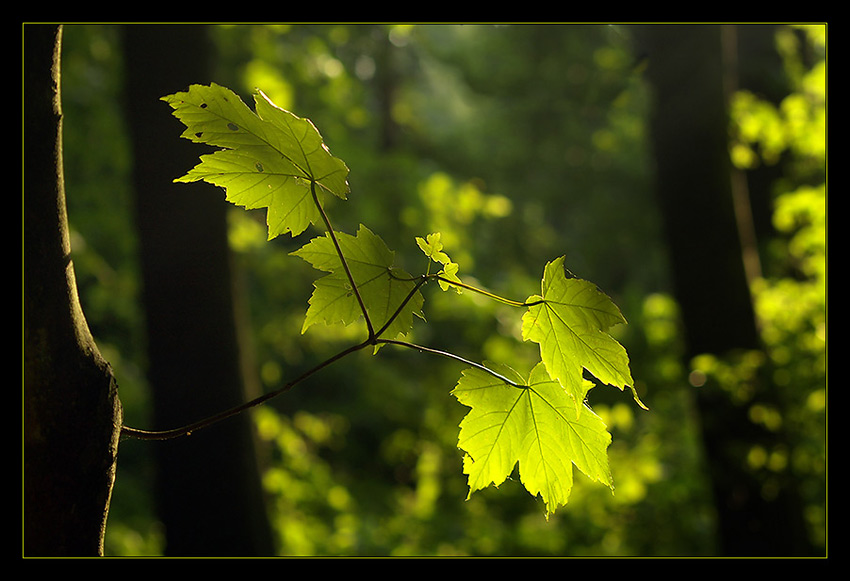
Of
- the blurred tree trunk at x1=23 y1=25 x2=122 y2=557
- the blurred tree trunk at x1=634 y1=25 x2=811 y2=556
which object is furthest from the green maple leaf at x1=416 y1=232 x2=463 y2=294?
the blurred tree trunk at x1=634 y1=25 x2=811 y2=556

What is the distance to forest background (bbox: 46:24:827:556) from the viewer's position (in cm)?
336

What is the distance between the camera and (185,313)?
2.85m

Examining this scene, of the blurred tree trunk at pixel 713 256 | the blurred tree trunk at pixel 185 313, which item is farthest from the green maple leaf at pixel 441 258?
the blurred tree trunk at pixel 713 256

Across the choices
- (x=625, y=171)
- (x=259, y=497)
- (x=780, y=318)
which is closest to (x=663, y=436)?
(x=780, y=318)

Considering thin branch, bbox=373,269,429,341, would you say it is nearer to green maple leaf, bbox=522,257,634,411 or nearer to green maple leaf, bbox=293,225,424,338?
green maple leaf, bbox=293,225,424,338

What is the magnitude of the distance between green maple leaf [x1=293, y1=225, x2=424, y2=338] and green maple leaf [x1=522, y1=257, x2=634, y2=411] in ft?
0.66

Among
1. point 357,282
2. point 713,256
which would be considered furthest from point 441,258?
point 713,256

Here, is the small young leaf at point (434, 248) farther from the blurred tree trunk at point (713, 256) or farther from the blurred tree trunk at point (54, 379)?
the blurred tree trunk at point (713, 256)

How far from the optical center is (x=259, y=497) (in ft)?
10.5

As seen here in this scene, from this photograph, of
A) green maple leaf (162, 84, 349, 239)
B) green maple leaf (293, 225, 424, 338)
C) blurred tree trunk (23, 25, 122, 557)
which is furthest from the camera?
green maple leaf (293, 225, 424, 338)

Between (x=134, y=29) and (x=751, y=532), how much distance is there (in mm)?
3994

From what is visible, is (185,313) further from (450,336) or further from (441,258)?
(450,336)

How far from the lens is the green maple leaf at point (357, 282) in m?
1.12

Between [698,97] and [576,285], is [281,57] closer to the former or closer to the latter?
[698,97]
